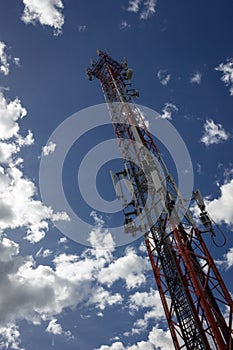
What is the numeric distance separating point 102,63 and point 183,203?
2293 centimetres

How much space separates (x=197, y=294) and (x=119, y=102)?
2132 centimetres

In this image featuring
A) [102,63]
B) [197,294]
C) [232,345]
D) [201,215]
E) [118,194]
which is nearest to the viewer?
[232,345]

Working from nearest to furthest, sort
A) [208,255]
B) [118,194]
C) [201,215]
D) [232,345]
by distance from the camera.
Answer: [232,345] → [208,255] → [201,215] → [118,194]

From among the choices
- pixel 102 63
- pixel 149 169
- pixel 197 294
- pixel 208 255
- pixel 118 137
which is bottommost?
pixel 197 294

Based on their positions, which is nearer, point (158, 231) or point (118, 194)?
point (158, 231)

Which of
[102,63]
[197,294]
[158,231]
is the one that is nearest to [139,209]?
[158,231]

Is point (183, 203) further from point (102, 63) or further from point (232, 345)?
point (102, 63)

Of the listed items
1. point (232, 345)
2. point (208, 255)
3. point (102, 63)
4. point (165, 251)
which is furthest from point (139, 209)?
point (102, 63)

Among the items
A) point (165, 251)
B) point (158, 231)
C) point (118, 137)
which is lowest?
point (165, 251)

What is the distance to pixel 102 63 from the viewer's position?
36.5m

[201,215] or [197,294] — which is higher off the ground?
[201,215]

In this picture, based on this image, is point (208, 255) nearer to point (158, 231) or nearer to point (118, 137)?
point (158, 231)

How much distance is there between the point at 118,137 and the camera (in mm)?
30875

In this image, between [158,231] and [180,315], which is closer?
[180,315]
